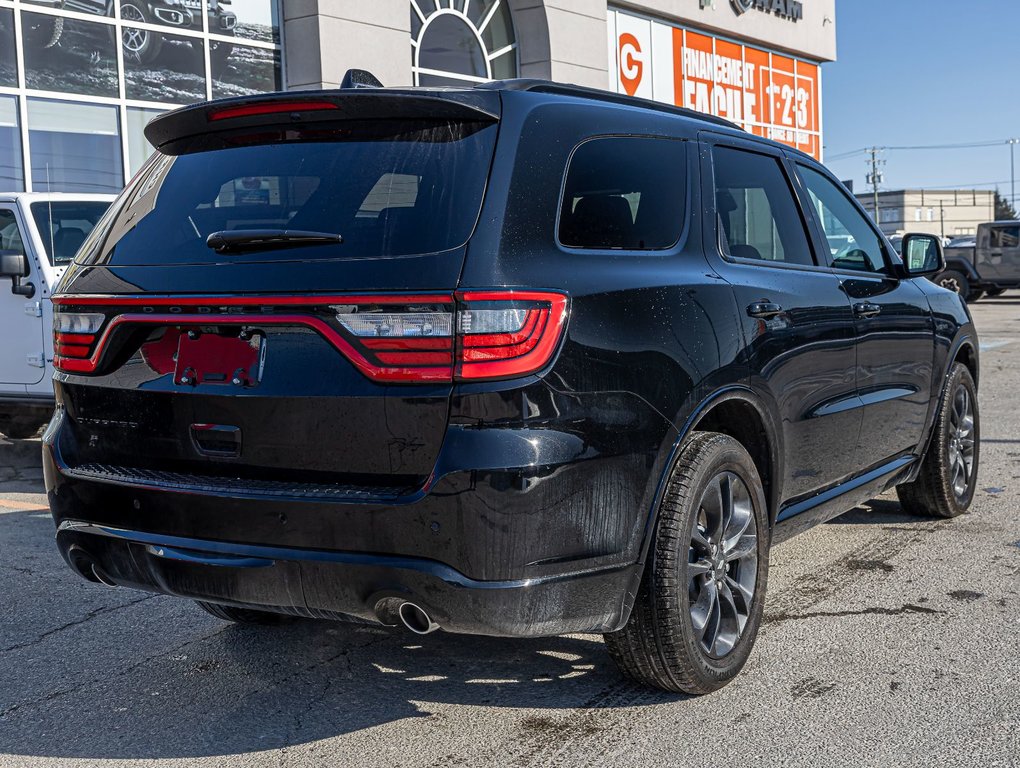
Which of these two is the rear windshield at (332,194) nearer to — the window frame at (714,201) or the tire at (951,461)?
the window frame at (714,201)

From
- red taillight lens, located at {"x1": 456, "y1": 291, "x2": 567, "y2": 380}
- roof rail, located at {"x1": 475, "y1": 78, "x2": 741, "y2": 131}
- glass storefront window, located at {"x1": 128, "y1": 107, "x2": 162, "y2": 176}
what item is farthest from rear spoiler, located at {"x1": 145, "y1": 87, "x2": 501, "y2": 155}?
glass storefront window, located at {"x1": 128, "y1": 107, "x2": 162, "y2": 176}

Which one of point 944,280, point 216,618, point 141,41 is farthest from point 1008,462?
point 944,280

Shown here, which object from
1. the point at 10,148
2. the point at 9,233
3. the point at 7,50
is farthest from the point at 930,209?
the point at 9,233

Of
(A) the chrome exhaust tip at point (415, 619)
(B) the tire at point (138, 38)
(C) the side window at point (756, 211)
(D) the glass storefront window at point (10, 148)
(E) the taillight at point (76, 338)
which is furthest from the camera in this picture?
(B) the tire at point (138, 38)

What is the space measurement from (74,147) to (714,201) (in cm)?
1219

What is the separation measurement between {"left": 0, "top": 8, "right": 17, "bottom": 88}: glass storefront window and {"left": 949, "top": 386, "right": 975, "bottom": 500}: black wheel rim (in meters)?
11.4

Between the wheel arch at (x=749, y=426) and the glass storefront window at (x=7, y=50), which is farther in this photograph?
the glass storefront window at (x=7, y=50)

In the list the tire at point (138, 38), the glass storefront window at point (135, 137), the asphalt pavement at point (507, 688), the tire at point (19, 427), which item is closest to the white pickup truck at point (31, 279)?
the tire at point (19, 427)

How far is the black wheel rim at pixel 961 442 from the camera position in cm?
588

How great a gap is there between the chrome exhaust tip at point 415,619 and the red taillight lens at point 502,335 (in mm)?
612

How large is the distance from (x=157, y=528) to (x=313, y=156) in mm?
1100

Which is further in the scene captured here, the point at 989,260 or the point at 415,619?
the point at 989,260

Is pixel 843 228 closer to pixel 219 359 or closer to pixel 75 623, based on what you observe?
pixel 219 359

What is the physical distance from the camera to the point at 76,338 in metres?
3.46
